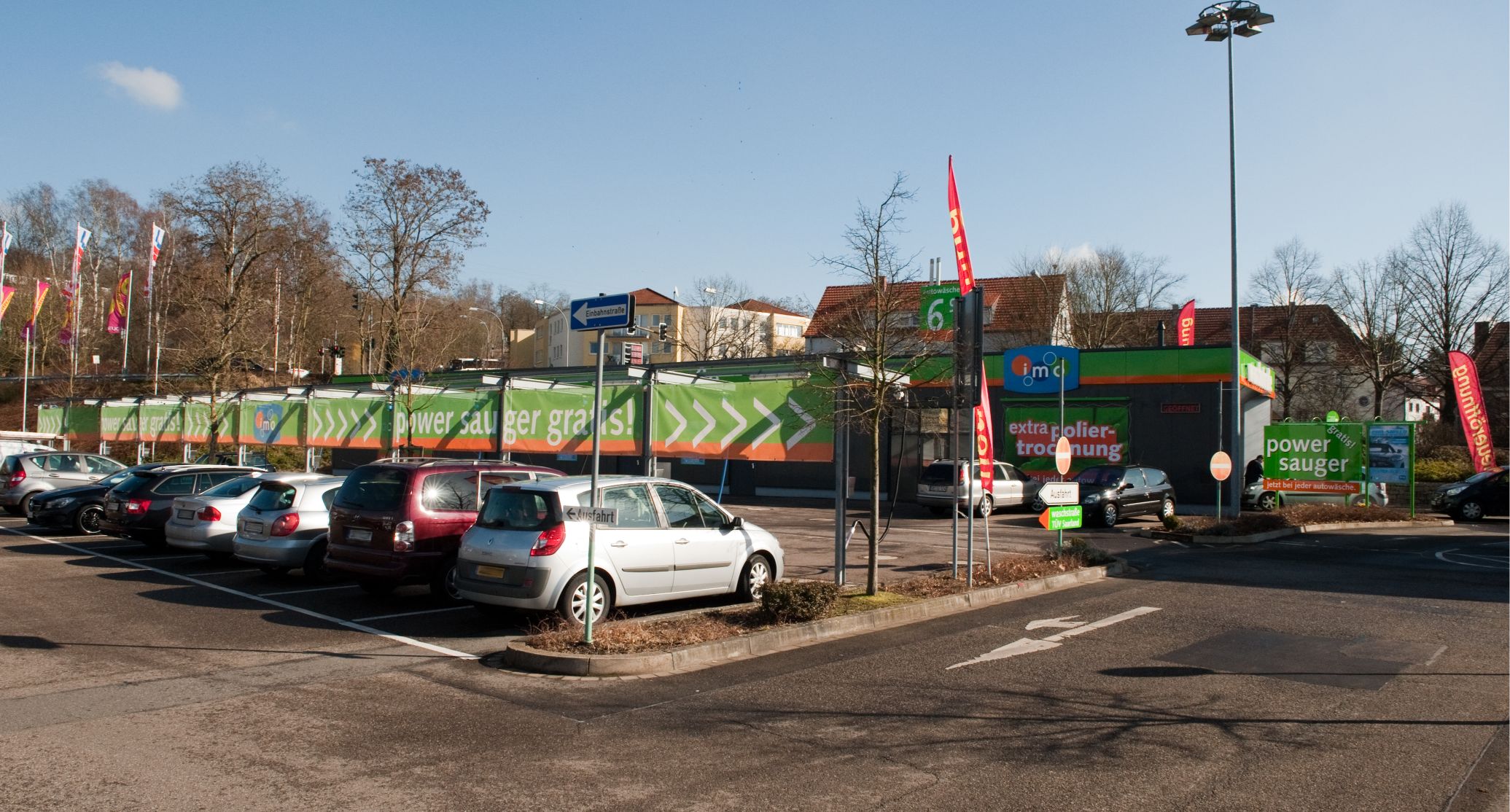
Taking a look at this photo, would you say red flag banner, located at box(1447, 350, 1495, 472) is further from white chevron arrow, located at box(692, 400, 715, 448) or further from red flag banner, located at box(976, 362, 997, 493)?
white chevron arrow, located at box(692, 400, 715, 448)

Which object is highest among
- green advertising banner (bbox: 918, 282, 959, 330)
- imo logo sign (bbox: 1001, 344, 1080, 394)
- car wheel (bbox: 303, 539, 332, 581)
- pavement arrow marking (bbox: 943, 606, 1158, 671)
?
imo logo sign (bbox: 1001, 344, 1080, 394)

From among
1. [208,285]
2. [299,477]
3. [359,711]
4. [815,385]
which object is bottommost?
[359,711]

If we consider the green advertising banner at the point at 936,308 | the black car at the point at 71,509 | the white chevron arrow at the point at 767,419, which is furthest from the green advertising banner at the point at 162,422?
the green advertising banner at the point at 936,308

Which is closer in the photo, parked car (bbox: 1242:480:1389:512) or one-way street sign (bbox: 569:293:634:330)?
one-way street sign (bbox: 569:293:634:330)

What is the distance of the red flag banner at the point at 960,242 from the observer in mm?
12672

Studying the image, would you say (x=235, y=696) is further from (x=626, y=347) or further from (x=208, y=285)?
(x=208, y=285)

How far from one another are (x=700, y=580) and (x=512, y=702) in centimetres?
379

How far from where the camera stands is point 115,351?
72188 mm

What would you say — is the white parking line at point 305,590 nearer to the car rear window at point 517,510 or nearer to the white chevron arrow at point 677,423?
the car rear window at point 517,510

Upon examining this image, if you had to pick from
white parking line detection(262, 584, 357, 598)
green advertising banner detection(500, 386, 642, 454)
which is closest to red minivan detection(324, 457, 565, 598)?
white parking line detection(262, 584, 357, 598)

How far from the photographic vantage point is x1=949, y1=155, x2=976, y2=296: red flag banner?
12.7 meters

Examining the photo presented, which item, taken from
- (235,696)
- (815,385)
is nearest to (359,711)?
(235,696)

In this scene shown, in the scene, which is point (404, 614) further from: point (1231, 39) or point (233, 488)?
point (1231, 39)

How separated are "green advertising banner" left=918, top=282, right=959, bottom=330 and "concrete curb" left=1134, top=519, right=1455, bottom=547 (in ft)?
33.1
